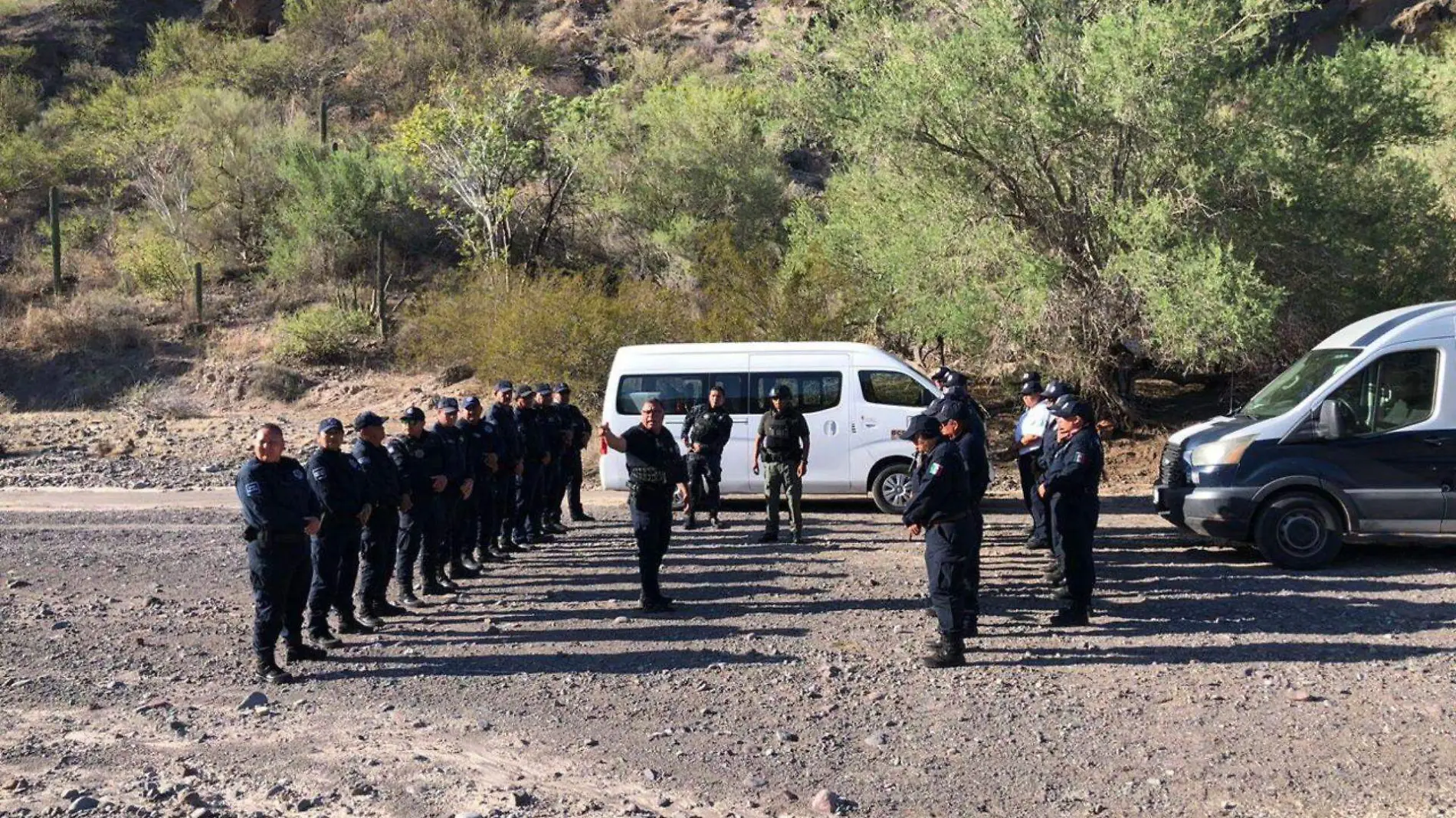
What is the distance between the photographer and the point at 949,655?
7215 millimetres

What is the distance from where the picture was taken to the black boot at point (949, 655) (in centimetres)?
721

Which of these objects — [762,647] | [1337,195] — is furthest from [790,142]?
[762,647]

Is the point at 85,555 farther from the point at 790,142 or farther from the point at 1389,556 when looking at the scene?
the point at 790,142

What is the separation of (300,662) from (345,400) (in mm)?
18642

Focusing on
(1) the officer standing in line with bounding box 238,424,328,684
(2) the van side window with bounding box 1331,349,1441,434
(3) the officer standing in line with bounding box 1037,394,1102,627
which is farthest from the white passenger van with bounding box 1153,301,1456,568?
(1) the officer standing in line with bounding box 238,424,328,684

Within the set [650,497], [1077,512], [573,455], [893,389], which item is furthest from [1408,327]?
[573,455]

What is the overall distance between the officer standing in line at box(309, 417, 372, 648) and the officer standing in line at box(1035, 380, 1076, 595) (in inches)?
190

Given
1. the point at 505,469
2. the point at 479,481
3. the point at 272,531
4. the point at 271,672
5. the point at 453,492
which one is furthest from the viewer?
the point at 505,469

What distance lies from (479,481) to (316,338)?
18526mm

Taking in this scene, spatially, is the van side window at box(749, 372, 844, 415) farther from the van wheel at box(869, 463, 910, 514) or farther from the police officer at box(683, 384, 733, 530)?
the van wheel at box(869, 463, 910, 514)

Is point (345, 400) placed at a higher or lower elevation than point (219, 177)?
lower

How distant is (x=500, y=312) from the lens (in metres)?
20.6

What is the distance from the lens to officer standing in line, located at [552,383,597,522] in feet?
43.0

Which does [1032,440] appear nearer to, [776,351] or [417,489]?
[776,351]
